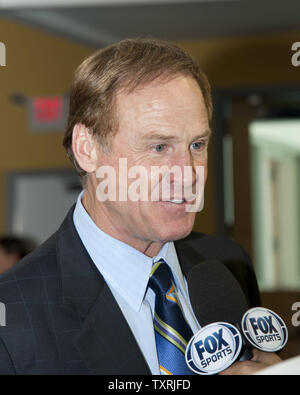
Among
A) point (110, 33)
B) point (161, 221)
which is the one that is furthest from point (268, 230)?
point (110, 33)

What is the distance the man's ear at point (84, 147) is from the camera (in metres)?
0.60

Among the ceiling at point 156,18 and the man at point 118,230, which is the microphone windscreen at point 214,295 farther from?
the ceiling at point 156,18

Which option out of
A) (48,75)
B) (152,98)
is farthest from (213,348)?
(48,75)

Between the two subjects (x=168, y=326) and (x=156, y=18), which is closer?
(x=168, y=326)

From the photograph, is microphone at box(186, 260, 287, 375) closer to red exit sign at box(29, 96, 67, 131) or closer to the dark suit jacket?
the dark suit jacket

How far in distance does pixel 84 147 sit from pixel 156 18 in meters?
0.22

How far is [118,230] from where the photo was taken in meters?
0.61

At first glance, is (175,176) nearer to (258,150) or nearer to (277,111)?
(258,150)

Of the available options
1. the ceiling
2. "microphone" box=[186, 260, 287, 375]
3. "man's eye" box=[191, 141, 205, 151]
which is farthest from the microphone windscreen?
the ceiling

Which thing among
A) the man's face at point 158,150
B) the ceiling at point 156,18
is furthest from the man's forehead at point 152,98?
the ceiling at point 156,18

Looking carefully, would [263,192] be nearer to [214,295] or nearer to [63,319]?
[214,295]

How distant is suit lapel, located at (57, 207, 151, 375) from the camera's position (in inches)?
22.3

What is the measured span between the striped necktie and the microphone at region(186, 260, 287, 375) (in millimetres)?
20
